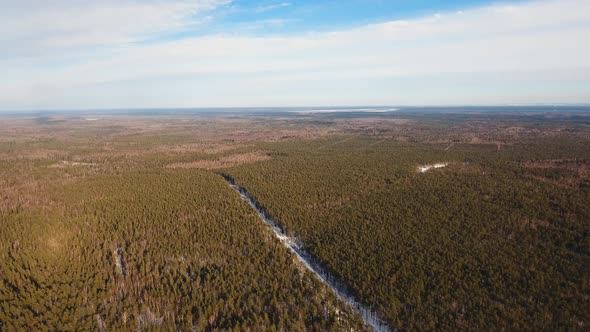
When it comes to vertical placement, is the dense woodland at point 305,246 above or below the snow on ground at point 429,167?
below

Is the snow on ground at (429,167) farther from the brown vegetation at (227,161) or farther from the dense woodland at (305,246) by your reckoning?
the brown vegetation at (227,161)

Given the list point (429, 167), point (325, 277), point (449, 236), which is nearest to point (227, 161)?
point (429, 167)

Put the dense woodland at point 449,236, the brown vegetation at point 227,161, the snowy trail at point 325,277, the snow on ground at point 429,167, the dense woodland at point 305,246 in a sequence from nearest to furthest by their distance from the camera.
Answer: the snowy trail at point 325,277 → the dense woodland at point 449,236 → the dense woodland at point 305,246 → the snow on ground at point 429,167 → the brown vegetation at point 227,161

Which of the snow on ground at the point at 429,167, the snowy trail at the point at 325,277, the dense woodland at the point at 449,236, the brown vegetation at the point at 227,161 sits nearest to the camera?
the snowy trail at the point at 325,277

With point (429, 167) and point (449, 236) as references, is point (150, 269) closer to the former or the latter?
point (449, 236)

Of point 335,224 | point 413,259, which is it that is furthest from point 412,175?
point 413,259

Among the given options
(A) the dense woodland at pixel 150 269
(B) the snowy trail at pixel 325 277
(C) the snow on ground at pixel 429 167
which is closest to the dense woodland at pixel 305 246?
(A) the dense woodland at pixel 150 269
